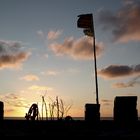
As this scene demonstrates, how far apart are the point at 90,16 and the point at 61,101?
7.17 meters

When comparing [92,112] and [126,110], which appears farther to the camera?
[92,112]

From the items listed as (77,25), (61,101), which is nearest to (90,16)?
(77,25)

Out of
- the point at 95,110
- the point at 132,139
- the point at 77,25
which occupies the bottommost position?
the point at 132,139

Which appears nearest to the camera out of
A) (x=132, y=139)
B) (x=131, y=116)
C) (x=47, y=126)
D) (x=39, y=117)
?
(x=132, y=139)

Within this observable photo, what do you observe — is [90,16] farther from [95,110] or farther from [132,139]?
[132,139]

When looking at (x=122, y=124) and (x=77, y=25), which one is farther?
(x=77, y=25)

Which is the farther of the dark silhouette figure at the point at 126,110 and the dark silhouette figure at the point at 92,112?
the dark silhouette figure at the point at 92,112

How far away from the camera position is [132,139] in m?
14.5

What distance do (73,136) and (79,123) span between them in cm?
637

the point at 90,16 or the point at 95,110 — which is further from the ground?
the point at 90,16

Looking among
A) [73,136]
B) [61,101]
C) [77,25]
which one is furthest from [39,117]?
[73,136]

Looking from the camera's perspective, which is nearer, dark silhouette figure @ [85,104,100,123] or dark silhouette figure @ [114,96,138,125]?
dark silhouette figure @ [114,96,138,125]

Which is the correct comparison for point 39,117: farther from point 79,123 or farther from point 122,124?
point 122,124

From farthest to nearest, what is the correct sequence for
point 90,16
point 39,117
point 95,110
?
point 90,16, point 39,117, point 95,110
